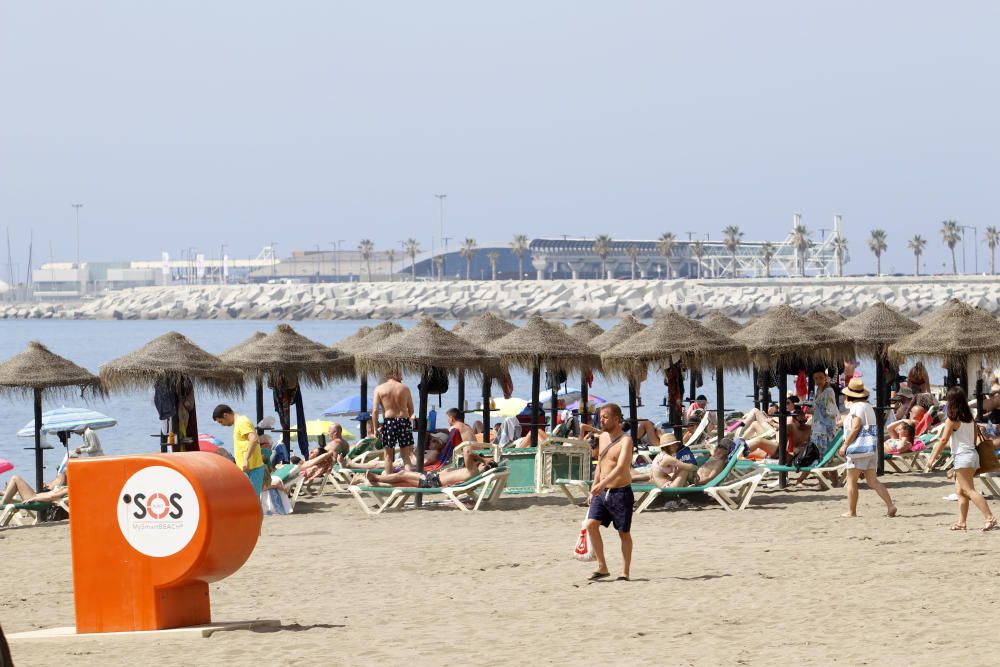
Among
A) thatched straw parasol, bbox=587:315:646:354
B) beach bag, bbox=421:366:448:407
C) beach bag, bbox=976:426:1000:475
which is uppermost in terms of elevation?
thatched straw parasol, bbox=587:315:646:354

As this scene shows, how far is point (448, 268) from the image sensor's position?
19575cm

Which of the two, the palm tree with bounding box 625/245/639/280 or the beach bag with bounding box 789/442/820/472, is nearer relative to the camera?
the beach bag with bounding box 789/442/820/472

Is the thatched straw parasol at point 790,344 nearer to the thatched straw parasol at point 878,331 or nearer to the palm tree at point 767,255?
the thatched straw parasol at point 878,331

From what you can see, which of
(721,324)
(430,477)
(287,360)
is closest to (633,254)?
(721,324)

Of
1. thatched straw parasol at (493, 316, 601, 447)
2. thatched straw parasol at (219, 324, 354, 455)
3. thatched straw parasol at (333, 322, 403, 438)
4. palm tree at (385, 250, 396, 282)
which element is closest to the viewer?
thatched straw parasol at (219, 324, 354, 455)

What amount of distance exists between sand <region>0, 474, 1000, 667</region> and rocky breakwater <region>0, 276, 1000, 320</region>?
99.8 m

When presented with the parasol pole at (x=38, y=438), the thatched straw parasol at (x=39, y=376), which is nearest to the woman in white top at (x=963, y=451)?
the thatched straw parasol at (x=39, y=376)

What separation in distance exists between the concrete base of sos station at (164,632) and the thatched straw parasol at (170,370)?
7.04 meters

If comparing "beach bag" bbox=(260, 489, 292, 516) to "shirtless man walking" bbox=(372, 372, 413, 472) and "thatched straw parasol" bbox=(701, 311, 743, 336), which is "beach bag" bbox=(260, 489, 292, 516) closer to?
"shirtless man walking" bbox=(372, 372, 413, 472)

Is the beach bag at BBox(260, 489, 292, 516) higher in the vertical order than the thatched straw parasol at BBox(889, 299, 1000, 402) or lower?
lower

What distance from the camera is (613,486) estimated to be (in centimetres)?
870

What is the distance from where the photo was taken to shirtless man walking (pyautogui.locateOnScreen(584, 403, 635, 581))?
28.5 ft

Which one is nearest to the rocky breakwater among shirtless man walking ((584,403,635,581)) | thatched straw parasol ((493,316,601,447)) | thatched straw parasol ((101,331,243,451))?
thatched straw parasol ((493,316,601,447))

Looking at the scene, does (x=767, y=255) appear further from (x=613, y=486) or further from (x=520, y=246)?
(x=613, y=486)
